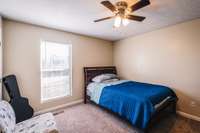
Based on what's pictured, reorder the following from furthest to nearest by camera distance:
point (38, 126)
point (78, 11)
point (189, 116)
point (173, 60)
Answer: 1. point (173, 60)
2. point (189, 116)
3. point (78, 11)
4. point (38, 126)

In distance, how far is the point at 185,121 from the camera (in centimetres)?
Result: 260

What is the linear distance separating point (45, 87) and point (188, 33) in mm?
3948

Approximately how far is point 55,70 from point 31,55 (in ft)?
2.48

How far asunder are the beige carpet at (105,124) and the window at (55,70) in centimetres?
71

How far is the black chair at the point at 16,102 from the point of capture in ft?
7.36

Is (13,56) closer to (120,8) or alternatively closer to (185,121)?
(120,8)

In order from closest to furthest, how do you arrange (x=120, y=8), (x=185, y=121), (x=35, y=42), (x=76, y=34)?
(x=120, y=8) → (x=185, y=121) → (x=35, y=42) → (x=76, y=34)

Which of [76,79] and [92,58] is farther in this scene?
[92,58]

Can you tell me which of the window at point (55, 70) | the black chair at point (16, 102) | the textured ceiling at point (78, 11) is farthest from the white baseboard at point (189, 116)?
the black chair at point (16, 102)

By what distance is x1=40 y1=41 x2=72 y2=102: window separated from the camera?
3131 mm

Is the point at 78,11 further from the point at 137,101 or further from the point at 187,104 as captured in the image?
the point at 187,104

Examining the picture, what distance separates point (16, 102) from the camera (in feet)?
7.53

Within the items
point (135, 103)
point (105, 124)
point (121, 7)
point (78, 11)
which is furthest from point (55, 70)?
point (121, 7)

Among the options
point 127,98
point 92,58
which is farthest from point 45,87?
point 127,98
